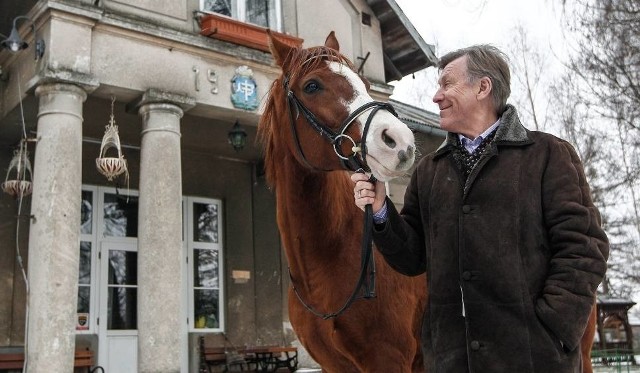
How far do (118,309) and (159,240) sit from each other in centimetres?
312

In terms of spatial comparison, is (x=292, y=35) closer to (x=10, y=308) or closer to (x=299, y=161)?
(x=10, y=308)

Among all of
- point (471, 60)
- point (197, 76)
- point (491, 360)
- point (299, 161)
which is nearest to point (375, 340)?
point (299, 161)

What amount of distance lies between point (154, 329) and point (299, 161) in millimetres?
4669

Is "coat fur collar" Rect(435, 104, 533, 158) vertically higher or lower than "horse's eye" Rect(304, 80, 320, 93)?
lower

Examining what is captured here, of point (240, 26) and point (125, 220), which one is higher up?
point (240, 26)

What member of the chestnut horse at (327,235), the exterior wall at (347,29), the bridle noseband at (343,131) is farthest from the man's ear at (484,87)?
the exterior wall at (347,29)

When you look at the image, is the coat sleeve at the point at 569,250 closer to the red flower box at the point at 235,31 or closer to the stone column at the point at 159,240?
the stone column at the point at 159,240

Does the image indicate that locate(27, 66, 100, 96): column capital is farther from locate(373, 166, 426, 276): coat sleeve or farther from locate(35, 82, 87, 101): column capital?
locate(373, 166, 426, 276): coat sleeve

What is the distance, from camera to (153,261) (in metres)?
7.39

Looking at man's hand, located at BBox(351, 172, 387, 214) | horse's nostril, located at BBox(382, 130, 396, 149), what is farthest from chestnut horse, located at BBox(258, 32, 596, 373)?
man's hand, located at BBox(351, 172, 387, 214)

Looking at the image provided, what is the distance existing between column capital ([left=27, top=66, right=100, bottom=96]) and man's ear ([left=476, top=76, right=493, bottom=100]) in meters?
6.08

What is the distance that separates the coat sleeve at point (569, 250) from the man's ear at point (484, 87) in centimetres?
30

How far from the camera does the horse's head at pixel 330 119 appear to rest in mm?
2518

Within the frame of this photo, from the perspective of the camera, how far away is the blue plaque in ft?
28.4
